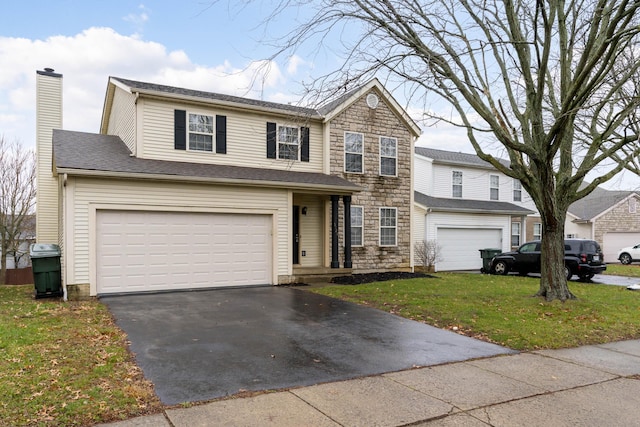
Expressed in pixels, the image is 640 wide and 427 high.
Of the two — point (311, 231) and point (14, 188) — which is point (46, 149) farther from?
point (311, 231)

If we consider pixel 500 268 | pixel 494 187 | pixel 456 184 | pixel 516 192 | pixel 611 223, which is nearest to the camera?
pixel 500 268

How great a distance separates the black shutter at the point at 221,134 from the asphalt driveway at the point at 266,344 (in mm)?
5431

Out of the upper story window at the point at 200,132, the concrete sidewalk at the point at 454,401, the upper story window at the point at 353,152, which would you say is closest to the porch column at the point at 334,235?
the upper story window at the point at 353,152

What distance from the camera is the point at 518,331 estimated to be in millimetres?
7449

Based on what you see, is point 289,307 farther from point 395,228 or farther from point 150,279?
point 395,228

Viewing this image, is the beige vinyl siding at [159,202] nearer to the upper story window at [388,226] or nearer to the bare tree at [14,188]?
the upper story window at [388,226]

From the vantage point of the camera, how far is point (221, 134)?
45.9 ft

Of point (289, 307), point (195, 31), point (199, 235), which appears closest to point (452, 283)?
point (289, 307)

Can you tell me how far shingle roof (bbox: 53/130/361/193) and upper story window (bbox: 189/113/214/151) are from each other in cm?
68

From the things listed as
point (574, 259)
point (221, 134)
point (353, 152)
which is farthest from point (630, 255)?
point (221, 134)

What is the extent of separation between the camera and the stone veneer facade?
53.0 ft

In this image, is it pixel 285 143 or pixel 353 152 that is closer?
pixel 285 143

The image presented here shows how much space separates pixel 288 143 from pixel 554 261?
353 inches

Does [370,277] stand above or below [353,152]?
below
